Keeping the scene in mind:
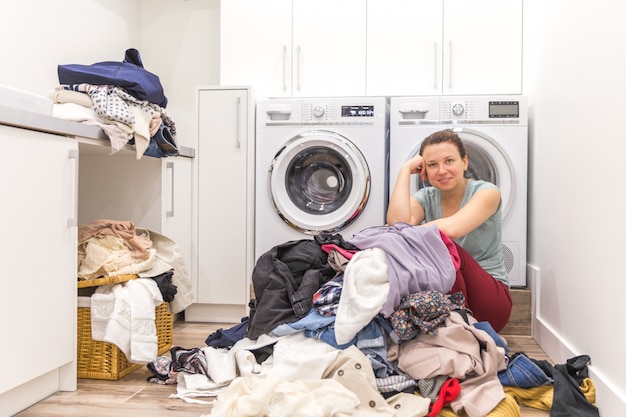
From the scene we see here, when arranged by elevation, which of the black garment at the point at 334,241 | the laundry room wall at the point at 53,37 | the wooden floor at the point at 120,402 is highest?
the laundry room wall at the point at 53,37

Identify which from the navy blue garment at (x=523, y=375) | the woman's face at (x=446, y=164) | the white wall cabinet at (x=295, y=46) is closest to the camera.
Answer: the navy blue garment at (x=523, y=375)

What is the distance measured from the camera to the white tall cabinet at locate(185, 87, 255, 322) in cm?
284

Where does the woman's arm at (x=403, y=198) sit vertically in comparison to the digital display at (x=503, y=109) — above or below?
below

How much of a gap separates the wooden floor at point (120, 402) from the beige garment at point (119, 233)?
433mm

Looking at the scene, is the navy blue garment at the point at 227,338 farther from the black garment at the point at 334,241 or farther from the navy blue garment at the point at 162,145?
the navy blue garment at the point at 162,145

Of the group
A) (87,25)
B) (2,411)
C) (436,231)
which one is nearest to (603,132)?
(436,231)

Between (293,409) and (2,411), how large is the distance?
80cm

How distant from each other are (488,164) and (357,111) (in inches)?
27.7

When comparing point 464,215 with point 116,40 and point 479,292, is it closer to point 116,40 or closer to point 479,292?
point 479,292

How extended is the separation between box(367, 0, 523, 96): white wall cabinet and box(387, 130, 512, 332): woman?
85 cm

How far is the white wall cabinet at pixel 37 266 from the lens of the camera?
1481mm

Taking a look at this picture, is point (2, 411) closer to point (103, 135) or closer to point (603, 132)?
point (103, 135)

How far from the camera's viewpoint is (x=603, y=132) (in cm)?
161

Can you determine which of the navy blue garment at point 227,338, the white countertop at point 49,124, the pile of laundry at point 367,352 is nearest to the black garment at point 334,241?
the pile of laundry at point 367,352
